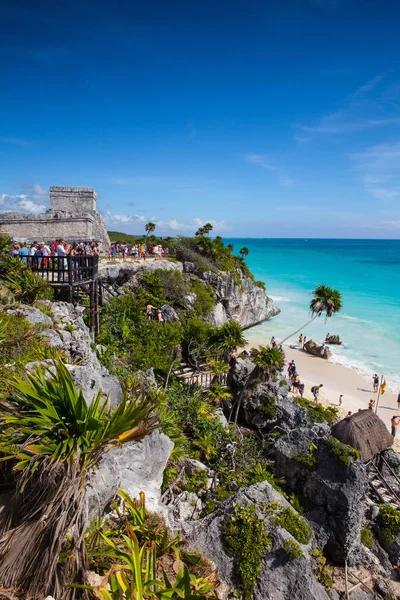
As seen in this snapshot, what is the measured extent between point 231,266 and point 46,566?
1284 inches

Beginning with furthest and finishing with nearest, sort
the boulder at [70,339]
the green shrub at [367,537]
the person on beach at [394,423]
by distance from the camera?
the person on beach at [394,423]
the green shrub at [367,537]
the boulder at [70,339]

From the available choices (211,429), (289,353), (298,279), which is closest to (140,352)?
(211,429)

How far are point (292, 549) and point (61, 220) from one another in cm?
2447

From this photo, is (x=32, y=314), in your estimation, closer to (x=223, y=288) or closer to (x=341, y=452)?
(x=341, y=452)

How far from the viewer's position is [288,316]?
42.5 meters

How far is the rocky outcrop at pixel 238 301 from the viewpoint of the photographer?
31295 millimetres

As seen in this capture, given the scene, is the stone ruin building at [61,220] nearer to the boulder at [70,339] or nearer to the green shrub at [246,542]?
the boulder at [70,339]

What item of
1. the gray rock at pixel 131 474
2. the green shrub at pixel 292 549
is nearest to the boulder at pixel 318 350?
the green shrub at pixel 292 549

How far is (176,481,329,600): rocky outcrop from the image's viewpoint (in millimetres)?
5250

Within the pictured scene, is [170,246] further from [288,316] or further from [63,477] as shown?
[63,477]

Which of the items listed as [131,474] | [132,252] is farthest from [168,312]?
[131,474]

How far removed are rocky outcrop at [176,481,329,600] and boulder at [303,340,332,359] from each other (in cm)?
2385

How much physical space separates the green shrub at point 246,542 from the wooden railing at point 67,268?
406 inches

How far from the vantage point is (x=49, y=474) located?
3389 millimetres
